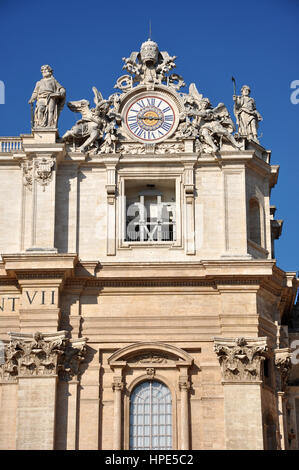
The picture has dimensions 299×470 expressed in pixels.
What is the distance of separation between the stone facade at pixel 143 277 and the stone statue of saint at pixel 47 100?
0.13 metres

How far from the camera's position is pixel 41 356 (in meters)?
42.6

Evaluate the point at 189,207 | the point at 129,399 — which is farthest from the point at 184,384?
the point at 189,207

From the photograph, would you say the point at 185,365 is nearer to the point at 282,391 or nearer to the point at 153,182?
the point at 282,391

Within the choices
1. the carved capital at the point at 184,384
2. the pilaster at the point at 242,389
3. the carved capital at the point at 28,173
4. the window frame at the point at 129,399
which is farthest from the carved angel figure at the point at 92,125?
the carved capital at the point at 184,384

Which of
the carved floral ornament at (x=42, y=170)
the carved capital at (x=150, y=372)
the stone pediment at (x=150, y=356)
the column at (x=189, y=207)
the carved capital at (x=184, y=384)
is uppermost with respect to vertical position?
the carved floral ornament at (x=42, y=170)

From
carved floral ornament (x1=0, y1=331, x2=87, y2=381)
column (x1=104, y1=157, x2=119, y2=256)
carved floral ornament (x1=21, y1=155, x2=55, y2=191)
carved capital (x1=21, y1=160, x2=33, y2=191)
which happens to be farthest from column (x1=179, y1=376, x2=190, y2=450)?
carved capital (x1=21, y1=160, x2=33, y2=191)

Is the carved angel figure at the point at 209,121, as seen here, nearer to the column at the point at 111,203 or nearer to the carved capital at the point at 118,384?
the column at the point at 111,203

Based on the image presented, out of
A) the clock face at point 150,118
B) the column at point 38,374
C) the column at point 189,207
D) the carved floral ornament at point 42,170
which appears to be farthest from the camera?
the clock face at point 150,118

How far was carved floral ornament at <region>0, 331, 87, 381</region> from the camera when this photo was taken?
4247 centimetres

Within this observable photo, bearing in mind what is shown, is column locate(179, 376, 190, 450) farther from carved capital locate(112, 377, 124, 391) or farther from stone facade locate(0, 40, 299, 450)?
carved capital locate(112, 377, 124, 391)

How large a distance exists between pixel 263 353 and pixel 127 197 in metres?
7.67

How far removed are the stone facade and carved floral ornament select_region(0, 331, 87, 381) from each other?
46 mm

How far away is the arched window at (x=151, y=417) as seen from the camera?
42625 mm
